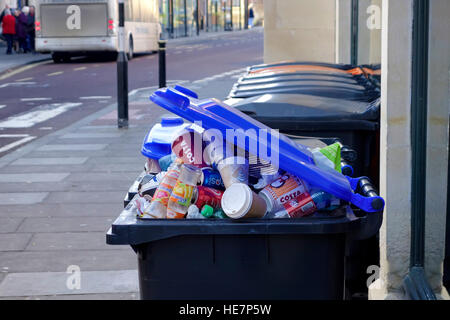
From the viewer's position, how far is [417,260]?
13.2 feet

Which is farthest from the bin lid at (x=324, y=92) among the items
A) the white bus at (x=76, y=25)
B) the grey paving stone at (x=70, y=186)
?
the white bus at (x=76, y=25)

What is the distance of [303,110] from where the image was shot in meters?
4.86

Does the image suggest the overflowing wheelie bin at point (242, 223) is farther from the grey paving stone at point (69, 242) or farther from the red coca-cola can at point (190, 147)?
the grey paving stone at point (69, 242)

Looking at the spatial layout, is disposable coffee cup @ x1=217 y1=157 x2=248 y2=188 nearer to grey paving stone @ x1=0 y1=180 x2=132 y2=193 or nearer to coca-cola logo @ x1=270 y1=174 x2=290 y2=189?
coca-cola logo @ x1=270 y1=174 x2=290 y2=189

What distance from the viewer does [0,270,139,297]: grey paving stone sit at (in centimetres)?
468

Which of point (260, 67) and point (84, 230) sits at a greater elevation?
point (260, 67)

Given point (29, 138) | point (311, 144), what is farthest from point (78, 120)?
point (311, 144)

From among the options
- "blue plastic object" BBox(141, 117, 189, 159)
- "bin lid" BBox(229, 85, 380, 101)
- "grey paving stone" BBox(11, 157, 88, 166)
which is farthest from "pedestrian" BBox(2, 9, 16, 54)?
"blue plastic object" BBox(141, 117, 189, 159)

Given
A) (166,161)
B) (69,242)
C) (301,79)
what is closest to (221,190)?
(166,161)

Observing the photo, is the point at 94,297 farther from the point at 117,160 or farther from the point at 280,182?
the point at 117,160

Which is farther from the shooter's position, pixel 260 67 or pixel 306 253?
pixel 260 67

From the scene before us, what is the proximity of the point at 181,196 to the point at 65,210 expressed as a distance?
13.1ft
